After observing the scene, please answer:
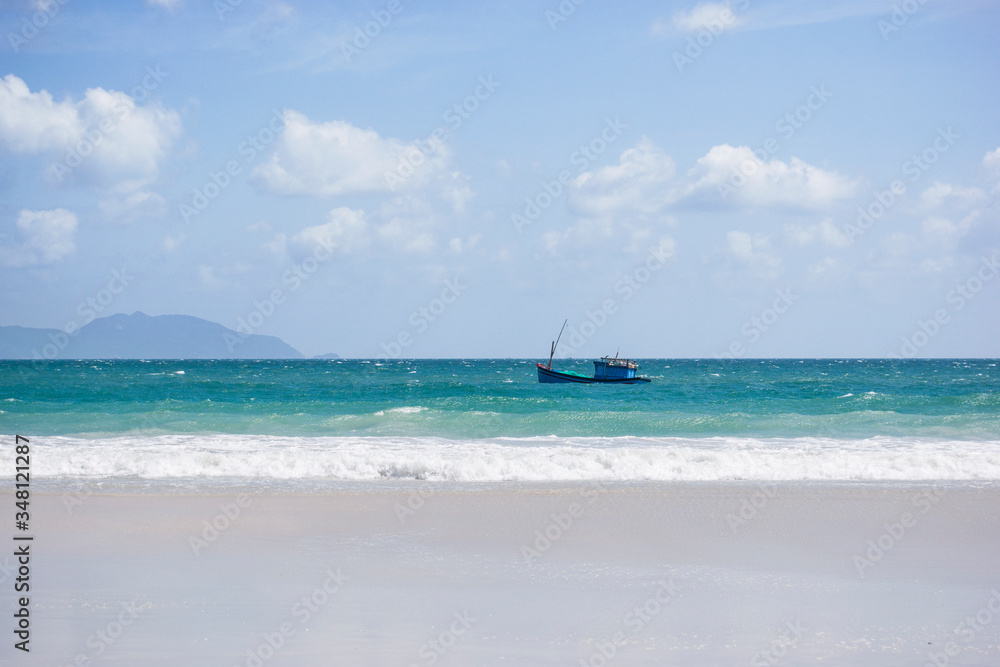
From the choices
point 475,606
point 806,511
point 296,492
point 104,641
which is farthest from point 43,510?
point 806,511

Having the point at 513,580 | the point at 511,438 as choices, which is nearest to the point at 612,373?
the point at 511,438

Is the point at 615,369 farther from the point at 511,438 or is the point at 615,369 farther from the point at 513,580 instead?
the point at 513,580

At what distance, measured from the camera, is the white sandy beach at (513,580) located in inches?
231

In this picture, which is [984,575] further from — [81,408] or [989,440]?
[81,408]

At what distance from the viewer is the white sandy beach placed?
5.86 m

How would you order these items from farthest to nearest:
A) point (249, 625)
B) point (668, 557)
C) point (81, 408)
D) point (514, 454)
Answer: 1. point (81, 408)
2. point (514, 454)
3. point (668, 557)
4. point (249, 625)

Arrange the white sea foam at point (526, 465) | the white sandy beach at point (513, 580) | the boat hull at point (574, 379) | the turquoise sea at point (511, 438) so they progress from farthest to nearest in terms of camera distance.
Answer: the boat hull at point (574, 379)
the turquoise sea at point (511, 438)
the white sea foam at point (526, 465)
the white sandy beach at point (513, 580)

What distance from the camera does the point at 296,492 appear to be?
1259 cm

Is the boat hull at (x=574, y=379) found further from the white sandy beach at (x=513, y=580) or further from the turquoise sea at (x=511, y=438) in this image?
the white sandy beach at (x=513, y=580)

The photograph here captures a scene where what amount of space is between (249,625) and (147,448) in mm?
13568

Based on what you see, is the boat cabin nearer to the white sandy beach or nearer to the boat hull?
the boat hull

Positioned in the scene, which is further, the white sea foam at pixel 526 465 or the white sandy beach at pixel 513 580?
the white sea foam at pixel 526 465

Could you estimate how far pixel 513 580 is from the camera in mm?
7633

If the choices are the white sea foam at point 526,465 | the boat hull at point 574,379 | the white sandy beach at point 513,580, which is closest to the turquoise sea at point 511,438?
the white sea foam at point 526,465
